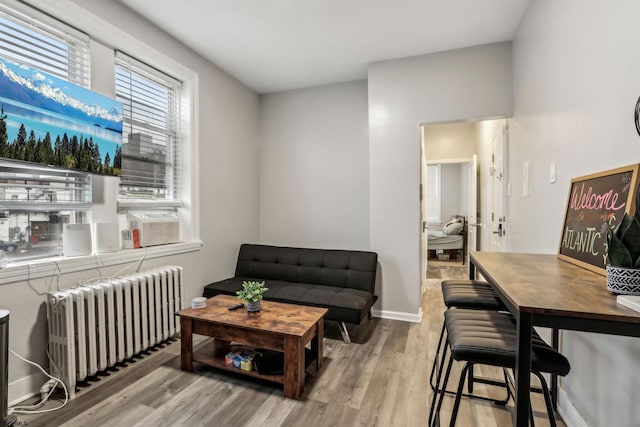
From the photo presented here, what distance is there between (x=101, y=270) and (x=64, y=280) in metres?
0.24

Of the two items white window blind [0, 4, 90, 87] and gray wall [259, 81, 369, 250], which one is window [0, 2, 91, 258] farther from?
gray wall [259, 81, 369, 250]

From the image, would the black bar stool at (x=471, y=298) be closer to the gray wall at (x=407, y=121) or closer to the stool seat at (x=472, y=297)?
the stool seat at (x=472, y=297)

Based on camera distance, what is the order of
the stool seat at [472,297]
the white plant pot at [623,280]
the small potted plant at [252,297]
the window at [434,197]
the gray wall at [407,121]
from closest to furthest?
the white plant pot at [623,280], the stool seat at [472,297], the small potted plant at [252,297], the gray wall at [407,121], the window at [434,197]

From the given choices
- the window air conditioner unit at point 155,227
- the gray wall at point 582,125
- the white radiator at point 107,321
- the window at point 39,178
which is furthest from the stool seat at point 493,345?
the window at point 39,178

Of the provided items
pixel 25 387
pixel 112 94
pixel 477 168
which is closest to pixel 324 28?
pixel 112 94

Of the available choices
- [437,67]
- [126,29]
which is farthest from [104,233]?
[437,67]

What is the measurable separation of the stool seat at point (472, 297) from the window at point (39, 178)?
2.59 m

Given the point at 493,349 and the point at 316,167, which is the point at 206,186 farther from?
the point at 493,349

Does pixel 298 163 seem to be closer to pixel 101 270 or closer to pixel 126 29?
pixel 126 29

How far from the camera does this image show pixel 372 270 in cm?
317

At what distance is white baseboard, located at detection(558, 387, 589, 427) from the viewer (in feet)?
5.12

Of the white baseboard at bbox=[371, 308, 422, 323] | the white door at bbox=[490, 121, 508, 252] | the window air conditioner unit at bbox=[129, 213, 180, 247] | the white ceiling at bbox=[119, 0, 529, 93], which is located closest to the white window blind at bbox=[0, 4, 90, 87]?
the white ceiling at bbox=[119, 0, 529, 93]

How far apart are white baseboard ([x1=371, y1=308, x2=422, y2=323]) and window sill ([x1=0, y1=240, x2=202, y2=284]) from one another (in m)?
2.19

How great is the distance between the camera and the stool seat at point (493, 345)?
1.04 meters
